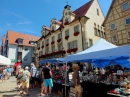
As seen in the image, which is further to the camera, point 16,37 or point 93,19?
point 16,37

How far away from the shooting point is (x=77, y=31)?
21922 mm

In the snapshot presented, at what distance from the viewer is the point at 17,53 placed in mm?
40656

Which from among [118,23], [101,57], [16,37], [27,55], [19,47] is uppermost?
[16,37]

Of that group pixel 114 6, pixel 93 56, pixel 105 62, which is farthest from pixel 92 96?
pixel 114 6

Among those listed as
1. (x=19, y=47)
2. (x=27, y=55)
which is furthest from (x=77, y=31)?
(x=27, y=55)

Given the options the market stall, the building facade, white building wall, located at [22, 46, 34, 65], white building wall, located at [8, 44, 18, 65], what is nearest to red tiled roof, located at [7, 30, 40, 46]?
the building facade

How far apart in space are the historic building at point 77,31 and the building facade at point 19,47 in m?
16.6

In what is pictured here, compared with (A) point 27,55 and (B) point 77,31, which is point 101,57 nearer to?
(B) point 77,31

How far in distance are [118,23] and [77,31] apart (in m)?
7.01

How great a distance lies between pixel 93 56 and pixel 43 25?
30831 mm

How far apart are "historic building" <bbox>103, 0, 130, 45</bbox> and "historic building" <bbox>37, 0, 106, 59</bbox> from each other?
9.91 ft

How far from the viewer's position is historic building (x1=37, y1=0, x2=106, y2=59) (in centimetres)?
2122

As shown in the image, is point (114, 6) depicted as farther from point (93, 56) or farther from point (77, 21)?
point (93, 56)

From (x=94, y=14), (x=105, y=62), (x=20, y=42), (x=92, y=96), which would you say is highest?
(x=94, y=14)
